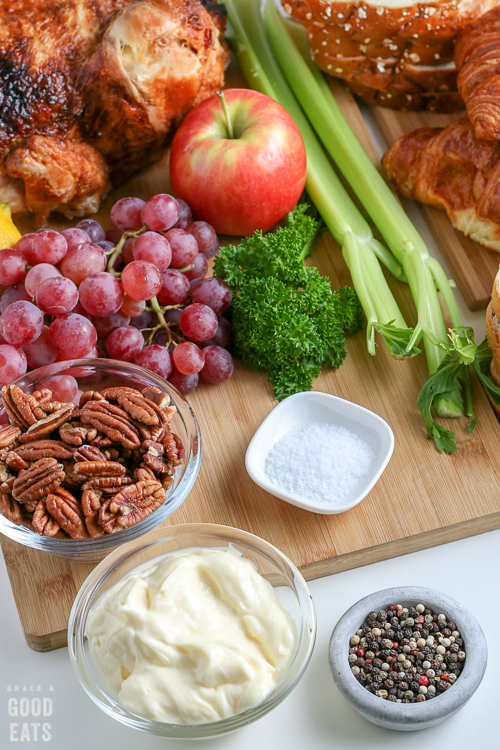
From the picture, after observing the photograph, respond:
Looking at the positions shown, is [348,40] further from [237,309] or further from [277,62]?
[237,309]

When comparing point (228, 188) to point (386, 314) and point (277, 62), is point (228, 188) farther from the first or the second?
point (277, 62)

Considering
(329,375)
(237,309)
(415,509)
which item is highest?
(237,309)

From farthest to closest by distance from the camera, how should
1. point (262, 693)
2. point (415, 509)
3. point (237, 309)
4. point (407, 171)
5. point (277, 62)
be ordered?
point (277, 62) < point (407, 171) < point (237, 309) < point (415, 509) < point (262, 693)

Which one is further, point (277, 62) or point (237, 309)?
point (277, 62)

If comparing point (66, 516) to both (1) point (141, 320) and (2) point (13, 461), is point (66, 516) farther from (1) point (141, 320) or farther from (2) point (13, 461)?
(1) point (141, 320)

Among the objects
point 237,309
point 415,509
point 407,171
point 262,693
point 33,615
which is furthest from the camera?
point 407,171

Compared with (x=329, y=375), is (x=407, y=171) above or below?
above

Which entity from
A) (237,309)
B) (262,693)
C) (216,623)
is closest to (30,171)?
(237,309)
